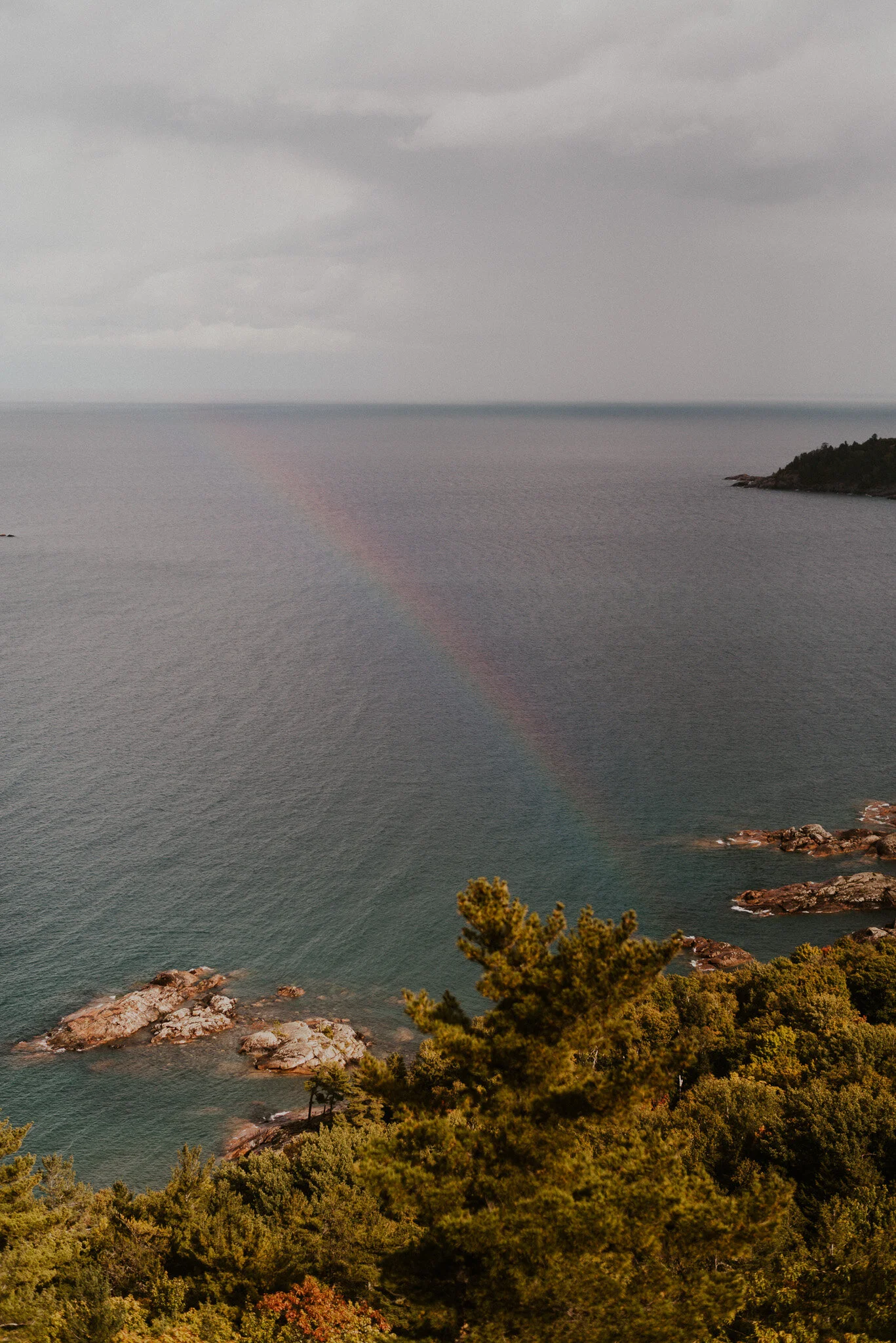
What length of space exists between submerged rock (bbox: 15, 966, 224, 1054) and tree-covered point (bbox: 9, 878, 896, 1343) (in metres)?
9.20

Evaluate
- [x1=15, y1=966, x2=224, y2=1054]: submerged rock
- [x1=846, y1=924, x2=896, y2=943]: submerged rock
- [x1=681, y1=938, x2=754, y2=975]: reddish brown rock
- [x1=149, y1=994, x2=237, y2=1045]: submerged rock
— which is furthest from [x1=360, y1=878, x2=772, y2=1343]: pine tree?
[x1=846, y1=924, x2=896, y2=943]: submerged rock

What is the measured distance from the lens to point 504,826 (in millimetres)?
74188

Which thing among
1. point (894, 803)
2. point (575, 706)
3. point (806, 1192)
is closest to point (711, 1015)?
point (806, 1192)

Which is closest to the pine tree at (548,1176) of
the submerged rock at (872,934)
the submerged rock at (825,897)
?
the submerged rock at (872,934)

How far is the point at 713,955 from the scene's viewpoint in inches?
2283

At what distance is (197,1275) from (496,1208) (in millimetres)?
17831

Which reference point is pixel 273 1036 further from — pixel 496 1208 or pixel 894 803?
pixel 894 803

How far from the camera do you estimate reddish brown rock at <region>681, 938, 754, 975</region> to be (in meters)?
57.1

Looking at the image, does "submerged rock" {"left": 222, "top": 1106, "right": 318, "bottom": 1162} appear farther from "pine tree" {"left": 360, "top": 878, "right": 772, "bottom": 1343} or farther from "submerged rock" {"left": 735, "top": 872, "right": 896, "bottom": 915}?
"submerged rock" {"left": 735, "top": 872, "right": 896, "bottom": 915}

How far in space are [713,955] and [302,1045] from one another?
82.9 ft

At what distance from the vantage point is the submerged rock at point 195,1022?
51.9 m

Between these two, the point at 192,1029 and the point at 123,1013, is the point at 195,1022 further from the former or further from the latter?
the point at 123,1013

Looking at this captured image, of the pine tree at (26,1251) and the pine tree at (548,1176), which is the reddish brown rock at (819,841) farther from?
the pine tree at (548,1176)

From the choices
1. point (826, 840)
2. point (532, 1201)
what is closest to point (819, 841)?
point (826, 840)
